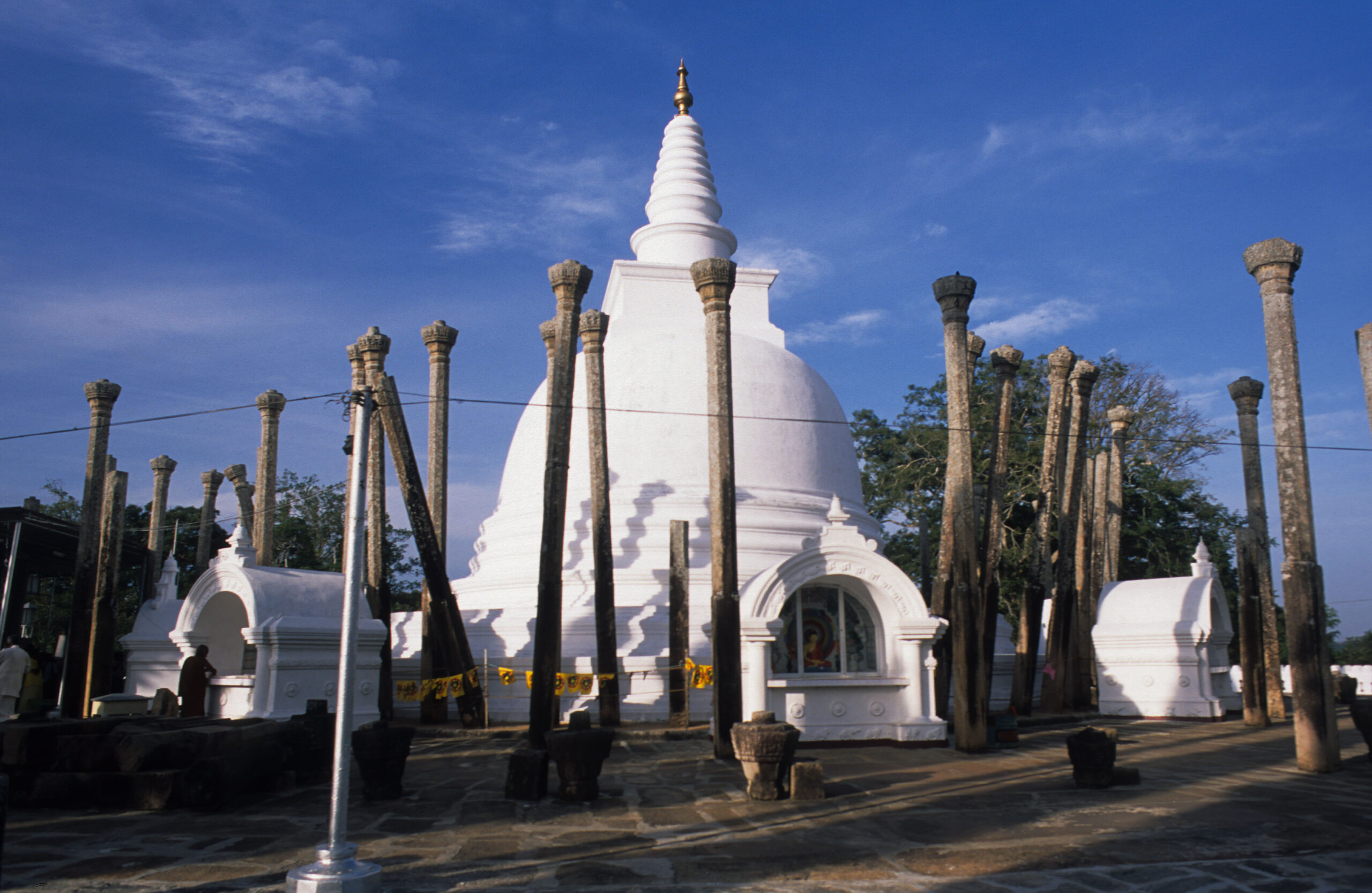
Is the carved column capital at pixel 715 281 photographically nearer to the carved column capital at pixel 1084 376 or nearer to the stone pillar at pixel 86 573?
the carved column capital at pixel 1084 376

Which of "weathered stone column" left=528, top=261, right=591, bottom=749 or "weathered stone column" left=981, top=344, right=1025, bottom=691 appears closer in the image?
"weathered stone column" left=528, top=261, right=591, bottom=749

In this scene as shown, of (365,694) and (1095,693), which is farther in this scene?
(1095,693)

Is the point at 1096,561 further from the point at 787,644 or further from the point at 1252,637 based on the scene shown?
the point at 787,644

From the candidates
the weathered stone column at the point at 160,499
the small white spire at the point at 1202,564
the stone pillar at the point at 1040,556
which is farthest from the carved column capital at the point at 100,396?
the small white spire at the point at 1202,564

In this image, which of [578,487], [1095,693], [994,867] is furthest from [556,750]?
[1095,693]

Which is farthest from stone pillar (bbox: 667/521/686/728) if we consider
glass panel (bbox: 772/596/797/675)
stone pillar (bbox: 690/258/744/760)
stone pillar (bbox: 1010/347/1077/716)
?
stone pillar (bbox: 1010/347/1077/716)

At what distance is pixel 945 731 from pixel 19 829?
10.6m

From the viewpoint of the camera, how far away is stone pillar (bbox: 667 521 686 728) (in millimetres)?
15266

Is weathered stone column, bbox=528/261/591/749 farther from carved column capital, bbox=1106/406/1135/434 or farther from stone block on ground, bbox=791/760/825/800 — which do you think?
carved column capital, bbox=1106/406/1135/434

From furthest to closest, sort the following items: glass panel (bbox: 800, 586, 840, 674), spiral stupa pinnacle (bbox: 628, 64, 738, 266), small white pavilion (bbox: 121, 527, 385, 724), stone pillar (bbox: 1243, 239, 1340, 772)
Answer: spiral stupa pinnacle (bbox: 628, 64, 738, 266) < small white pavilion (bbox: 121, 527, 385, 724) < glass panel (bbox: 800, 586, 840, 674) < stone pillar (bbox: 1243, 239, 1340, 772)

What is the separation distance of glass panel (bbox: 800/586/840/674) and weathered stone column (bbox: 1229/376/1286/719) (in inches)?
316

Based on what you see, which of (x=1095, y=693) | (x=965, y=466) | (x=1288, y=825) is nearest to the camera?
(x=1288, y=825)

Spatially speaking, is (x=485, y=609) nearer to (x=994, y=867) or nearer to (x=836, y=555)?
(x=836, y=555)

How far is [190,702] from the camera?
552 inches
